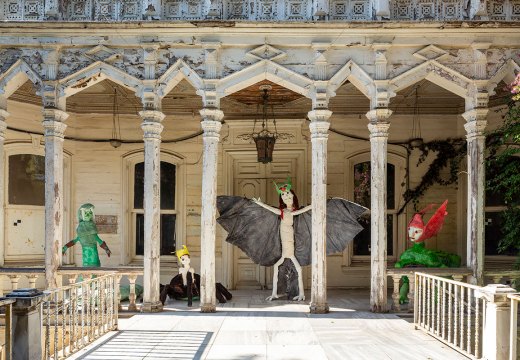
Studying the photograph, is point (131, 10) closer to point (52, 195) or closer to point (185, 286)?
point (52, 195)

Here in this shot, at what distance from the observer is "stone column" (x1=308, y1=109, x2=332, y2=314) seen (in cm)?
958

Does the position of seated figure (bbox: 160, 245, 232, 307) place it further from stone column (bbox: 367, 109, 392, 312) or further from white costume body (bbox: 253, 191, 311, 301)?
stone column (bbox: 367, 109, 392, 312)

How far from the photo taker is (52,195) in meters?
9.79

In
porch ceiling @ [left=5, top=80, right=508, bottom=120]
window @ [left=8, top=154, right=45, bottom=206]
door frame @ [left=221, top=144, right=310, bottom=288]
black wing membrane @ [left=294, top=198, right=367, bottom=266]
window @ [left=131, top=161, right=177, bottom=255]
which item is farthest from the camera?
window @ [left=131, top=161, right=177, bottom=255]

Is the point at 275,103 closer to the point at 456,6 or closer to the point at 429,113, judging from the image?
the point at 429,113

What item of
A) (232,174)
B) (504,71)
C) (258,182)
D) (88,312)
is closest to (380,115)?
(504,71)

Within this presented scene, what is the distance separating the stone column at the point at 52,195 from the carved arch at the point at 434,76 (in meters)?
5.73

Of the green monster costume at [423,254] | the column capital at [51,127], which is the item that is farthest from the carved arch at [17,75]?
the green monster costume at [423,254]

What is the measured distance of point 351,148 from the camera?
13.5 m

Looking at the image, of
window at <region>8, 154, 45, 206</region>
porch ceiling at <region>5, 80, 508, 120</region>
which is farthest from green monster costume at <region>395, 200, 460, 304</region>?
window at <region>8, 154, 45, 206</region>

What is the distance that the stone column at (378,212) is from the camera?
9.60 metres

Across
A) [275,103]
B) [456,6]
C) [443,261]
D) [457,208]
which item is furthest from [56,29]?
[457,208]

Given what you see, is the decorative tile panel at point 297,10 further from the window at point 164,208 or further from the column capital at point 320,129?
the window at point 164,208

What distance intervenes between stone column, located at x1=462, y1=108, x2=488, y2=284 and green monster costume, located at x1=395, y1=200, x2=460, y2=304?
735mm
